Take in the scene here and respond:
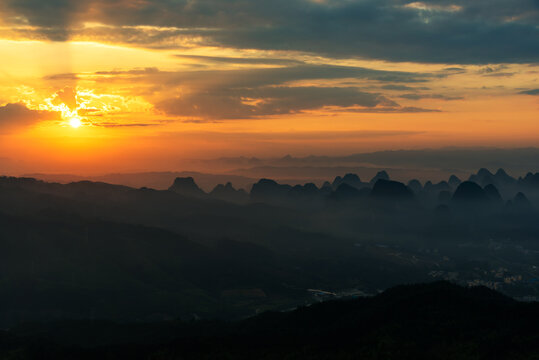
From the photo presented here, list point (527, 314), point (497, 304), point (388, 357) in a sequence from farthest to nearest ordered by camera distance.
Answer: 1. point (497, 304)
2. point (527, 314)
3. point (388, 357)

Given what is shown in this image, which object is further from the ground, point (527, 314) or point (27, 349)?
point (527, 314)

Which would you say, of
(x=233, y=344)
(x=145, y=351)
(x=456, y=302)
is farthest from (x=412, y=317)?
(x=145, y=351)

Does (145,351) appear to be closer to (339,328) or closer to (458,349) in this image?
(339,328)

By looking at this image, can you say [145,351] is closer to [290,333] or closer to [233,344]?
[233,344]

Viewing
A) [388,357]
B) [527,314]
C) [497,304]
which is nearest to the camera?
[388,357]

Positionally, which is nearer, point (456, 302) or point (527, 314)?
point (527, 314)

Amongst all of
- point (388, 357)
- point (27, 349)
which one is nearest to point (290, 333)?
point (388, 357)

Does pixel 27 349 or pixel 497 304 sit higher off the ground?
pixel 497 304

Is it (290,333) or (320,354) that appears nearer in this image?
(320,354)

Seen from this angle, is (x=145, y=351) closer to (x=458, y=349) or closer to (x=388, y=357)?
(x=388, y=357)
